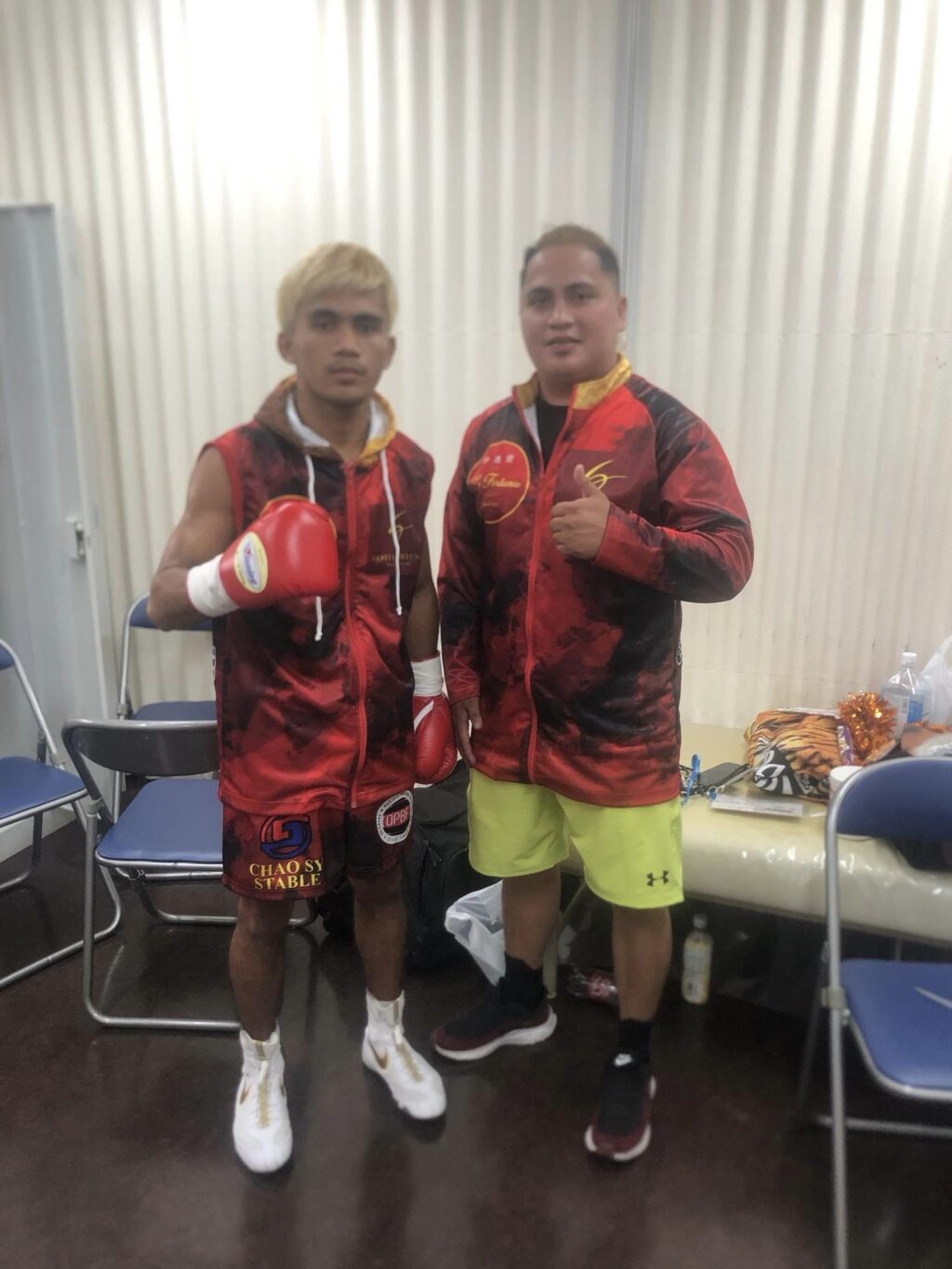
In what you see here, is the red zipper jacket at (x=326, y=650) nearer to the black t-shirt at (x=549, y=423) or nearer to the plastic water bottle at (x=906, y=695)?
the black t-shirt at (x=549, y=423)

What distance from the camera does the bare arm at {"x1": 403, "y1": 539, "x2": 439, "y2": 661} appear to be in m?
1.67

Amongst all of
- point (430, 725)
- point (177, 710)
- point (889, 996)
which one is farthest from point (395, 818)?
point (177, 710)

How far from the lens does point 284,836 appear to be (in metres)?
1.53

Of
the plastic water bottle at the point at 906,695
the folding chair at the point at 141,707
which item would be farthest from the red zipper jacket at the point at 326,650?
the plastic water bottle at the point at 906,695

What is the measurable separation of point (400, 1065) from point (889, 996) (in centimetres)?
94

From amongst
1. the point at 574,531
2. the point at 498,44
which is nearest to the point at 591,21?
the point at 498,44

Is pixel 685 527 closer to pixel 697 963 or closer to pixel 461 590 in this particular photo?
pixel 461 590

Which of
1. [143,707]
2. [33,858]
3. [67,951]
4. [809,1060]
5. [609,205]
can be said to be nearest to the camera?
[809,1060]

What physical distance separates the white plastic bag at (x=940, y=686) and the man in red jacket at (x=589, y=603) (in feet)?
3.54

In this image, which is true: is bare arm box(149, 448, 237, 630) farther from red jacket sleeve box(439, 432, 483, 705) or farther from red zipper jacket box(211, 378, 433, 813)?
red jacket sleeve box(439, 432, 483, 705)

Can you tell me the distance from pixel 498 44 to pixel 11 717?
2484mm

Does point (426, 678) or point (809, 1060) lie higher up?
point (426, 678)

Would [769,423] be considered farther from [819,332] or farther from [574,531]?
[574,531]

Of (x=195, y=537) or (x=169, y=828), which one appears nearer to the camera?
(x=195, y=537)
